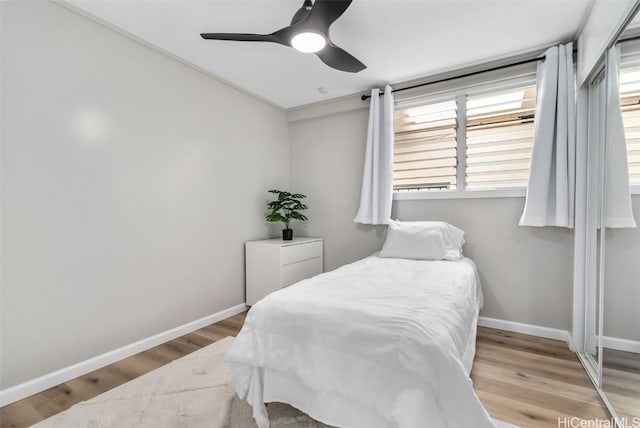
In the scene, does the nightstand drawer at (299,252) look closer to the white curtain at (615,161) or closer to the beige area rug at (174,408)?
the beige area rug at (174,408)

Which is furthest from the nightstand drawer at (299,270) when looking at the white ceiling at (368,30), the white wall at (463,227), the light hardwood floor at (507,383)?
the white ceiling at (368,30)

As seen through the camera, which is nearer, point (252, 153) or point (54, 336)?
point (54, 336)

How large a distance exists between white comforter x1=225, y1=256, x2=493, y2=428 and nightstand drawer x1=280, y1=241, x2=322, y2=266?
133 cm

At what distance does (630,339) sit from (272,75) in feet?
10.4

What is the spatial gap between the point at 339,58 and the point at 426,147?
150 centimetres

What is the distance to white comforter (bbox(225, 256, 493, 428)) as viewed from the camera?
1.10 metres

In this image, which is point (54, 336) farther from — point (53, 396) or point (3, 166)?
point (3, 166)

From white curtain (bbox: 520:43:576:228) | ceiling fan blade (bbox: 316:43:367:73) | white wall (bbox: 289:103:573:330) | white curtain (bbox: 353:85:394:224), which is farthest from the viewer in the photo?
white curtain (bbox: 353:85:394:224)

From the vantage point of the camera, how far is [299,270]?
3326mm

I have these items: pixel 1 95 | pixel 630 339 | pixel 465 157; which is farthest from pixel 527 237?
pixel 1 95

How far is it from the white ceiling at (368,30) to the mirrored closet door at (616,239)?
654 millimetres

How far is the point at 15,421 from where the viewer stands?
1.56 m

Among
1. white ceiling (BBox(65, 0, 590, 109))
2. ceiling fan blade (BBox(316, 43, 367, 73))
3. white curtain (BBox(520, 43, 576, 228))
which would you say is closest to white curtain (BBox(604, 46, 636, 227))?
white curtain (BBox(520, 43, 576, 228))

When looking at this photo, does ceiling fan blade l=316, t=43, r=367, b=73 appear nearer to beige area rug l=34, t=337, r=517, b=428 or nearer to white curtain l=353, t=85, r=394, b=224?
white curtain l=353, t=85, r=394, b=224
